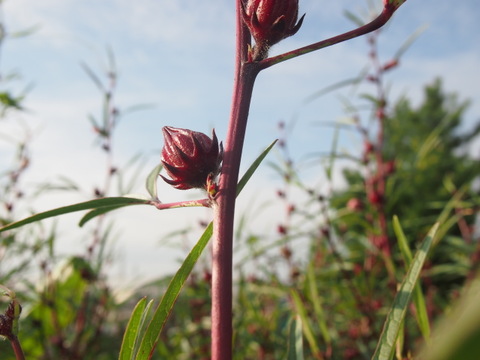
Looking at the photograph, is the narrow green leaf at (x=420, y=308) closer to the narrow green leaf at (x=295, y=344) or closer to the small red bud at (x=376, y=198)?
the narrow green leaf at (x=295, y=344)

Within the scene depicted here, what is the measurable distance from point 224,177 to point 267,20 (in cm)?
13

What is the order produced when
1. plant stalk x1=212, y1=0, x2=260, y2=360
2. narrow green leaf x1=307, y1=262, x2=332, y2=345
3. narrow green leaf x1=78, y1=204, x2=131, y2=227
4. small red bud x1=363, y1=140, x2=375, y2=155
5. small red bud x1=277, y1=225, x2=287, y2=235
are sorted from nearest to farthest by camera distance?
plant stalk x1=212, y1=0, x2=260, y2=360 < narrow green leaf x1=78, y1=204, x2=131, y2=227 < narrow green leaf x1=307, y1=262, x2=332, y2=345 < small red bud x1=363, y1=140, x2=375, y2=155 < small red bud x1=277, y1=225, x2=287, y2=235

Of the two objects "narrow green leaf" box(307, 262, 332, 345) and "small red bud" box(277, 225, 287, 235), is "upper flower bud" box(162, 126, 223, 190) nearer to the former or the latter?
"narrow green leaf" box(307, 262, 332, 345)

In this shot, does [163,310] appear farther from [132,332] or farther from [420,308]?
[420,308]

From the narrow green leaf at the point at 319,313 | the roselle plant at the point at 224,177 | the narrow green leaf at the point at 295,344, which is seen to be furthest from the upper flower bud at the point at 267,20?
the narrow green leaf at the point at 319,313

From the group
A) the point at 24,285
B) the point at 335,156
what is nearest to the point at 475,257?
the point at 335,156

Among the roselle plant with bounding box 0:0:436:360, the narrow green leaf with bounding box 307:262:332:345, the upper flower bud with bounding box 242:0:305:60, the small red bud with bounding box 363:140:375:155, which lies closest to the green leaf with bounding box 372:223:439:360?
the roselle plant with bounding box 0:0:436:360

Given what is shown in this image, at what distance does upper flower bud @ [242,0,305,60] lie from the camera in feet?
1.23

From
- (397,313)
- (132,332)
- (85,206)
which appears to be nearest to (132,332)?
(132,332)

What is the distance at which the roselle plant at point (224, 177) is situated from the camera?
1.12 ft

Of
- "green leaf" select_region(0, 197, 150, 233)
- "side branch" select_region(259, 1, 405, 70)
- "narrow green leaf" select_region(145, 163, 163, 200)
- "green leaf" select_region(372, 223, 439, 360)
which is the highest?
Result: "side branch" select_region(259, 1, 405, 70)

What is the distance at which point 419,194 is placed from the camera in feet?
21.7

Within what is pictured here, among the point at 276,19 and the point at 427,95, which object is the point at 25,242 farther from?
the point at 427,95

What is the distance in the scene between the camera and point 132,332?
377mm
